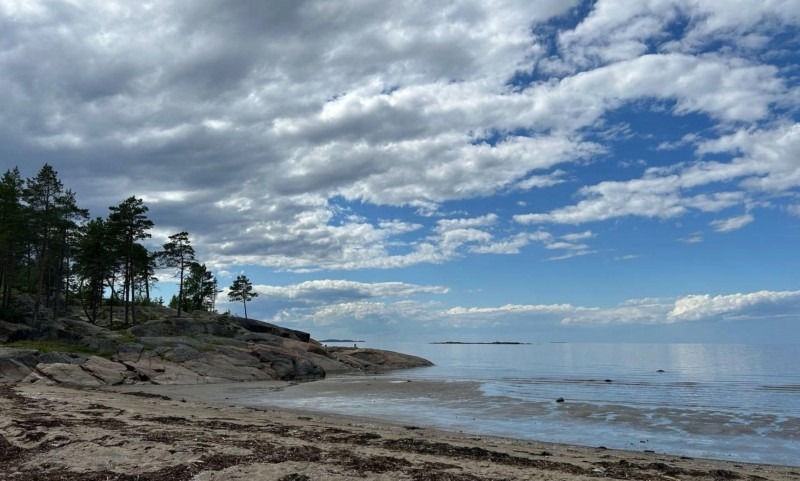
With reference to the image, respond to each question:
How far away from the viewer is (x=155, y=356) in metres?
42.0

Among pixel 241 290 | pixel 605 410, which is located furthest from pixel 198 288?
pixel 605 410

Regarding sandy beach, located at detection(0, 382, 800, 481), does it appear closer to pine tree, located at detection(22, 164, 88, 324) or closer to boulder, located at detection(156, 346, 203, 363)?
boulder, located at detection(156, 346, 203, 363)

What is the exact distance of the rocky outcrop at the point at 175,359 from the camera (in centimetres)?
3375

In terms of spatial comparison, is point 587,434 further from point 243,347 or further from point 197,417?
point 243,347

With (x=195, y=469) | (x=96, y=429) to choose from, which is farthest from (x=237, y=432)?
(x=195, y=469)

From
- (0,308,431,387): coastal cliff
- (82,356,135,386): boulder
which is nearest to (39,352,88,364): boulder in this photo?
(0,308,431,387): coastal cliff

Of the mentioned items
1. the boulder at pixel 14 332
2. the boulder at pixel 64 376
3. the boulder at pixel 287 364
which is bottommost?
the boulder at pixel 287 364

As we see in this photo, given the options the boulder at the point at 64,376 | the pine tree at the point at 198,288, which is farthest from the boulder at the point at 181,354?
the pine tree at the point at 198,288

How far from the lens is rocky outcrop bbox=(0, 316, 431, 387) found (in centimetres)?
3375

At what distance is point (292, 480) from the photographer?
958 cm

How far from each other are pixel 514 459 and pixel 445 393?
80.8 ft

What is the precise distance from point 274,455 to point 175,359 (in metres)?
34.5

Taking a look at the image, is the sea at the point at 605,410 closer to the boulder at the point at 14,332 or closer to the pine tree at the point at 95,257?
the boulder at the point at 14,332

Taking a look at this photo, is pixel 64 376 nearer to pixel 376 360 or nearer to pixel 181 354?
pixel 181 354
